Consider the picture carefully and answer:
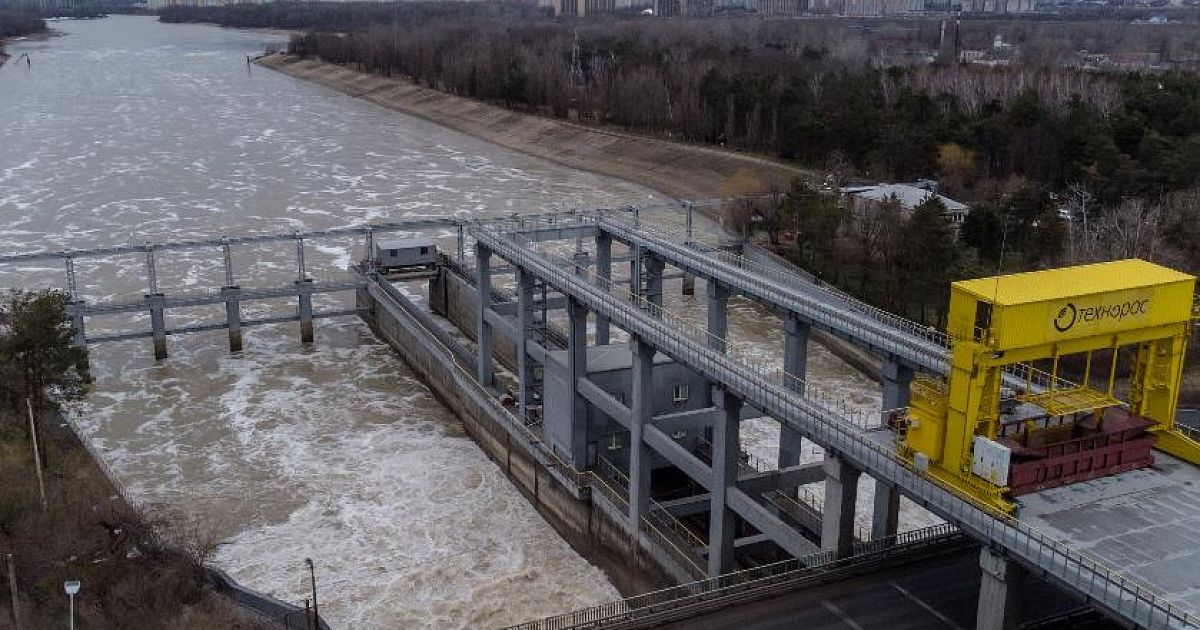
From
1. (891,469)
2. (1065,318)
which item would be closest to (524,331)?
(891,469)

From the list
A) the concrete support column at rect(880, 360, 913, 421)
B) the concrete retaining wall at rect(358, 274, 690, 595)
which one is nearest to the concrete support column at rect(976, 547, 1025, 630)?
the concrete support column at rect(880, 360, 913, 421)

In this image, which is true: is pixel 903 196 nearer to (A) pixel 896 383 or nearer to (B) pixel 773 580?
(A) pixel 896 383

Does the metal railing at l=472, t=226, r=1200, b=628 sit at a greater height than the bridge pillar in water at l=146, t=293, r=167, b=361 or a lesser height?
greater

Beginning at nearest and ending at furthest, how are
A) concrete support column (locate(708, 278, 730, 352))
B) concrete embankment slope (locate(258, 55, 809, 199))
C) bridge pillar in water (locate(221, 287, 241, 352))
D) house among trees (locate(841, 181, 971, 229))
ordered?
concrete support column (locate(708, 278, 730, 352)), bridge pillar in water (locate(221, 287, 241, 352)), house among trees (locate(841, 181, 971, 229)), concrete embankment slope (locate(258, 55, 809, 199))

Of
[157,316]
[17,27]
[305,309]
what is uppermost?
[17,27]

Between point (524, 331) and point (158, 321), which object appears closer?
point (524, 331)

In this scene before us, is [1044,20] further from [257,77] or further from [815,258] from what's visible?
[815,258]

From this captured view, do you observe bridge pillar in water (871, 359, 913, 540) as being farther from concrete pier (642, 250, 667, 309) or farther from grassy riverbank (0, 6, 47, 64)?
grassy riverbank (0, 6, 47, 64)

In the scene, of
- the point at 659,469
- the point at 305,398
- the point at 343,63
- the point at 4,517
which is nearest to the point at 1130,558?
the point at 659,469
